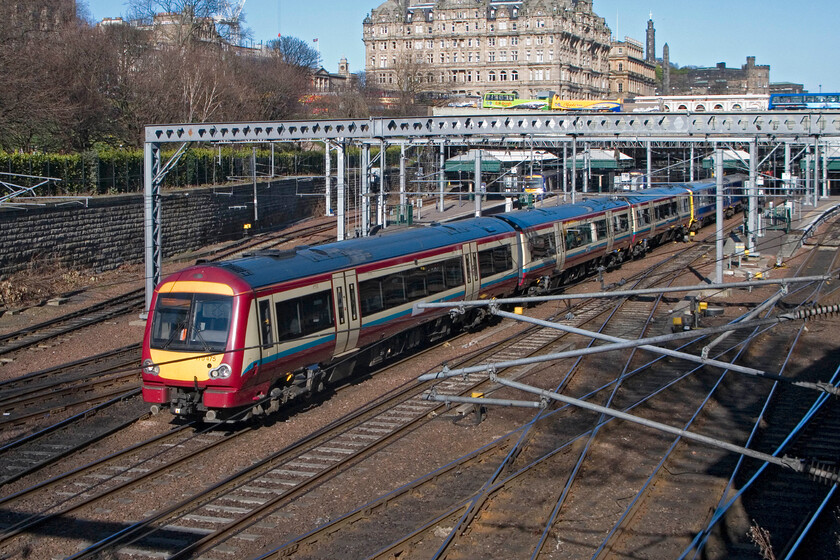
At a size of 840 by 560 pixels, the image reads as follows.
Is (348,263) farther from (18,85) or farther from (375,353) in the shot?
(18,85)

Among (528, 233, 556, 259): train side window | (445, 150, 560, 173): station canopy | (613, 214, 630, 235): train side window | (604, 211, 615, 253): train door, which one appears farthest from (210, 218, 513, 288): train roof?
(445, 150, 560, 173): station canopy

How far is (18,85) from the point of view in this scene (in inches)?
1177

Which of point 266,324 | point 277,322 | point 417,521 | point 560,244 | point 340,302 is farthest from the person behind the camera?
point 560,244

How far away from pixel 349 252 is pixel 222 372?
3825mm

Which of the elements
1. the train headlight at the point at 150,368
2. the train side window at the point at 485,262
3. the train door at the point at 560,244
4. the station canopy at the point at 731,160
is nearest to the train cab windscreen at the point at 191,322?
the train headlight at the point at 150,368

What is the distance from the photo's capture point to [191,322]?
1183 centimetres

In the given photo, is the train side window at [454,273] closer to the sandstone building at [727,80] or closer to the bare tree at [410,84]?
the bare tree at [410,84]

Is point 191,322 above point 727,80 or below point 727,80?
below

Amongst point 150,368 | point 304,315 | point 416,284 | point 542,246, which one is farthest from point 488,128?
point 150,368

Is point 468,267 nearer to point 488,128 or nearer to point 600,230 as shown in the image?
point 488,128

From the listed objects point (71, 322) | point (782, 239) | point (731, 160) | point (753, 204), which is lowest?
point (71, 322)

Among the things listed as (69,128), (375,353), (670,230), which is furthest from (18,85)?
(670,230)

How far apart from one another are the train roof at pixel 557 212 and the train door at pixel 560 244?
219mm

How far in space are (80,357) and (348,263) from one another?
21.9 feet
